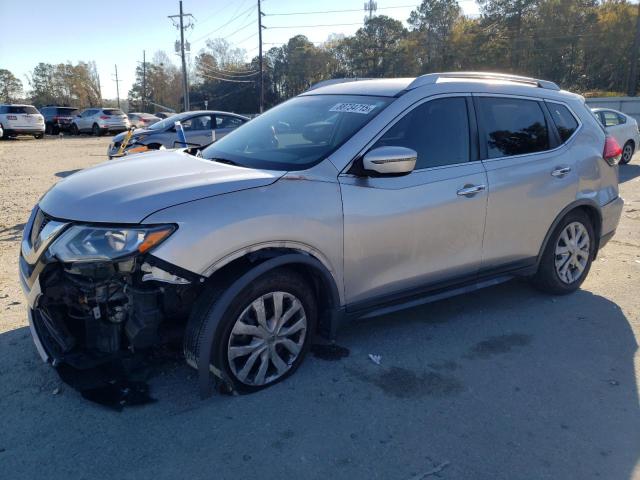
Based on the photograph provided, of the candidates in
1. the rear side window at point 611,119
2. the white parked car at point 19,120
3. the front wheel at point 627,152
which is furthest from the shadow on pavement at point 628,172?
the white parked car at point 19,120

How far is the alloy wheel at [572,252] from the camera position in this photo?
15.6 ft

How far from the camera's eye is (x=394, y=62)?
196 ft

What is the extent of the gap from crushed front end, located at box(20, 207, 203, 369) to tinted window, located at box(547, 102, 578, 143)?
3.44m

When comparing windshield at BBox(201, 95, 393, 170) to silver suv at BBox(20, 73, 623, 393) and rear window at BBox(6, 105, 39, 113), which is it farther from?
rear window at BBox(6, 105, 39, 113)

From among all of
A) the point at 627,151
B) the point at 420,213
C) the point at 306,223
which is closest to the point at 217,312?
the point at 306,223

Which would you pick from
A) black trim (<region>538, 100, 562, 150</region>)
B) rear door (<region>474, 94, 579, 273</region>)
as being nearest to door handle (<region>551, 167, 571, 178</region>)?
rear door (<region>474, 94, 579, 273</region>)

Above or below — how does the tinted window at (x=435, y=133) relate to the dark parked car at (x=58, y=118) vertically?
above

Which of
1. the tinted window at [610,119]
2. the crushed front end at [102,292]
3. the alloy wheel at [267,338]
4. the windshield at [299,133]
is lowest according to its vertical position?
the alloy wheel at [267,338]

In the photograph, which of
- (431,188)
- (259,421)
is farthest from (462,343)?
(259,421)

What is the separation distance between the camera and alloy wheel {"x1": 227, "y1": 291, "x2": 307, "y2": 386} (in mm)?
3055

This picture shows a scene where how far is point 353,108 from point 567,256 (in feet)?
8.16

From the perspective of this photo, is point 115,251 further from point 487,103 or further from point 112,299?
point 487,103

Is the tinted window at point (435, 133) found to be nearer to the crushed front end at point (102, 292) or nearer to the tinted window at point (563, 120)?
the tinted window at point (563, 120)

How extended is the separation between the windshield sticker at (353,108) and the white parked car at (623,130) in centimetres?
1231
